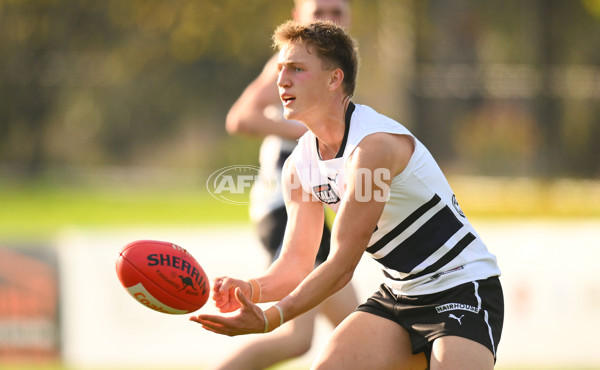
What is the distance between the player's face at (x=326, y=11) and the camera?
4863 mm

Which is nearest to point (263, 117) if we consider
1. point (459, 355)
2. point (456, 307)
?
point (456, 307)

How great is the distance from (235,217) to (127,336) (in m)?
7.93

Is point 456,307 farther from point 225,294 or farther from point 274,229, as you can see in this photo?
point 274,229

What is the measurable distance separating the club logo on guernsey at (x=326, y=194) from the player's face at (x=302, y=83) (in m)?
0.28

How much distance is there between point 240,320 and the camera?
318cm

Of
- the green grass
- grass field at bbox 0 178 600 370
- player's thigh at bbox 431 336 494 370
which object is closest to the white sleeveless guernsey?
player's thigh at bbox 431 336 494 370

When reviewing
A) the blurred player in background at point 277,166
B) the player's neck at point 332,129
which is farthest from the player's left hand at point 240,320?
the blurred player in background at point 277,166

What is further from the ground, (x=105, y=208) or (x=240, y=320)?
(x=240, y=320)

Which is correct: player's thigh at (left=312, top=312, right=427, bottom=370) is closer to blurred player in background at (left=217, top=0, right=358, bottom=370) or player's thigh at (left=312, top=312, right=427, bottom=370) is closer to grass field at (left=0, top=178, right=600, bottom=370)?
blurred player in background at (left=217, top=0, right=358, bottom=370)

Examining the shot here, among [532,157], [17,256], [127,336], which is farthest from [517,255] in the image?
[532,157]

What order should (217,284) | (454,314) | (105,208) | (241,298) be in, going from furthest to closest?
1. (105,208)
2. (217,284)
3. (454,314)
4. (241,298)

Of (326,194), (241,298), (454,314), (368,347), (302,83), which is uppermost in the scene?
(302,83)

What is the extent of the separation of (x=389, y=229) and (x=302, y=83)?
63 cm

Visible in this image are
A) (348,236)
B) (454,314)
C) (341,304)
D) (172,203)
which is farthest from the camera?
(172,203)
